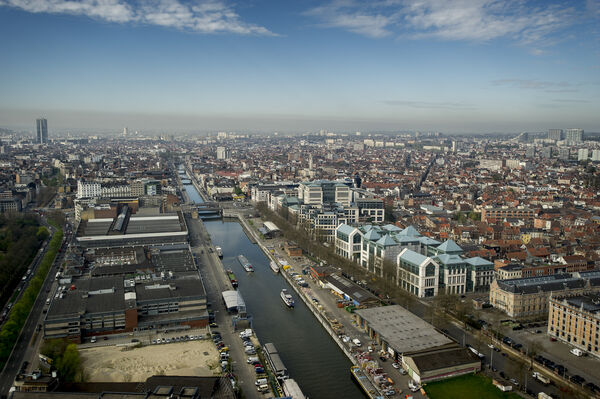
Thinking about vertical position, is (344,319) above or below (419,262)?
below

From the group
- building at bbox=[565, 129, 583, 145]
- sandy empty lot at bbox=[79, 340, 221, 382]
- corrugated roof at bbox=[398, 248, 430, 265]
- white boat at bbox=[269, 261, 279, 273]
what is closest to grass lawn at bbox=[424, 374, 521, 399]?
sandy empty lot at bbox=[79, 340, 221, 382]

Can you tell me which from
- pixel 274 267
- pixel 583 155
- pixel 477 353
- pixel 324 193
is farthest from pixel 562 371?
pixel 583 155

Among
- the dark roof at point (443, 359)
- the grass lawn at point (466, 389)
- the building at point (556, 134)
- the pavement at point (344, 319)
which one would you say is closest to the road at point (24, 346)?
the pavement at point (344, 319)

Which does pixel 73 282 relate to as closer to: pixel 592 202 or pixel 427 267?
pixel 427 267

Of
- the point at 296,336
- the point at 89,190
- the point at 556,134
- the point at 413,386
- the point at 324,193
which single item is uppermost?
the point at 556,134

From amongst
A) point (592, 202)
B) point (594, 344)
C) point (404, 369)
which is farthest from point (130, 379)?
point (592, 202)

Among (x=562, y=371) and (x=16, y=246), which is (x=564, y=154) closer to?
(x=562, y=371)
